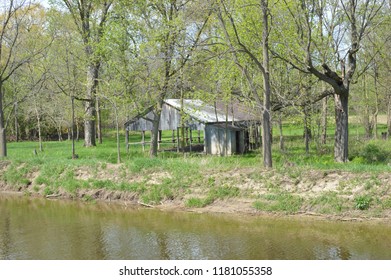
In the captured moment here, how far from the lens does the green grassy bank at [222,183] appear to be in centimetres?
1714

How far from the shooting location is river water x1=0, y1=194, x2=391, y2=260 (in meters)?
13.0

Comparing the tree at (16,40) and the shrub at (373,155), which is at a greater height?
the tree at (16,40)

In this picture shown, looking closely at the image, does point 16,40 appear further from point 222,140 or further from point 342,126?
point 342,126

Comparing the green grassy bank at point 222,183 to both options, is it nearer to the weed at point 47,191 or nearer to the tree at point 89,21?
the weed at point 47,191

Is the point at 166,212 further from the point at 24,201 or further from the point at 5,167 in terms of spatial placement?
the point at 5,167

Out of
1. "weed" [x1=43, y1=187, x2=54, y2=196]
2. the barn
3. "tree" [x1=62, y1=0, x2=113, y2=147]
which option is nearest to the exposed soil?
"weed" [x1=43, y1=187, x2=54, y2=196]

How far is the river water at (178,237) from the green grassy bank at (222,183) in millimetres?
871

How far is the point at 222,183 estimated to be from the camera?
19453mm

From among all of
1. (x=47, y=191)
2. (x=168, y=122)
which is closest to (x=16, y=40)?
(x=168, y=122)

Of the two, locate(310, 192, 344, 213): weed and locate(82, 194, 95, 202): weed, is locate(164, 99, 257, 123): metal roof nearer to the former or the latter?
locate(82, 194, 95, 202): weed

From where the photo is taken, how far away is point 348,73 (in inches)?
917

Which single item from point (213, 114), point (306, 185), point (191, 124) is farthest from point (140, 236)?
point (213, 114)

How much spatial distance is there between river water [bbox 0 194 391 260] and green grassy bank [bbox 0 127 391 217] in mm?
871

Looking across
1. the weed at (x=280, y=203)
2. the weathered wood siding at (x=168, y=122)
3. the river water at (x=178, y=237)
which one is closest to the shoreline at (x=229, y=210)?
the weed at (x=280, y=203)
